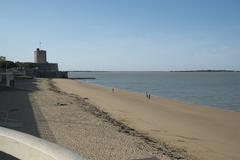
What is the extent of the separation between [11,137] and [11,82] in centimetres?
3777

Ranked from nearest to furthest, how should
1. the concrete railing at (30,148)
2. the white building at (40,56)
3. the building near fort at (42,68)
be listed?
1. the concrete railing at (30,148)
2. the building near fort at (42,68)
3. the white building at (40,56)

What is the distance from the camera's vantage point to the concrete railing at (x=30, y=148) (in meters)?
3.07

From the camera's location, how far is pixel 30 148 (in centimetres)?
340

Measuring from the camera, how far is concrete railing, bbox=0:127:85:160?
3.07 meters

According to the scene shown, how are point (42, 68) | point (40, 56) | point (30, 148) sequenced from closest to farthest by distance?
point (30, 148), point (42, 68), point (40, 56)

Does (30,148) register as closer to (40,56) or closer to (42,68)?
(42,68)

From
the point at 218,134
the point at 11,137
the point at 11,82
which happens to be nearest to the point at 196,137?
the point at 218,134

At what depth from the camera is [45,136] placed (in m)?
10.8

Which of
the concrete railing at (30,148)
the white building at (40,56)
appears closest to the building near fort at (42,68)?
the white building at (40,56)

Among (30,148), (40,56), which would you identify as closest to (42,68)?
(40,56)

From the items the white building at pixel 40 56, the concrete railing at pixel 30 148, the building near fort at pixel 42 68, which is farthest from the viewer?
the white building at pixel 40 56

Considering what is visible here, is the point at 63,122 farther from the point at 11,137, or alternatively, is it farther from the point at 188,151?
the point at 11,137

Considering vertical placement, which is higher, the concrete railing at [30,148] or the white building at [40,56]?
the white building at [40,56]

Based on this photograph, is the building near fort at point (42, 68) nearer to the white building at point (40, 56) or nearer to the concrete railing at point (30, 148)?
the white building at point (40, 56)
